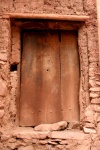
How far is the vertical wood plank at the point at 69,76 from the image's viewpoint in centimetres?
235

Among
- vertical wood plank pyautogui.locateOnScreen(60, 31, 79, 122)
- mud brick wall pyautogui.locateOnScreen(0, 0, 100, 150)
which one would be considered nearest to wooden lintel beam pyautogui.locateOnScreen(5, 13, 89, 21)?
mud brick wall pyautogui.locateOnScreen(0, 0, 100, 150)

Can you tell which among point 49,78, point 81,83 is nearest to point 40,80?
point 49,78

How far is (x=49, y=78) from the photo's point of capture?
243 centimetres

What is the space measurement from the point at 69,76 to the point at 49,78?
0.79 ft

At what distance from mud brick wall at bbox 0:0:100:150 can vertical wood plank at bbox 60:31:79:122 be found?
0.14m

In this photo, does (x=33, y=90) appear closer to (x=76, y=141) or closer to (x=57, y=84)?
(x=57, y=84)

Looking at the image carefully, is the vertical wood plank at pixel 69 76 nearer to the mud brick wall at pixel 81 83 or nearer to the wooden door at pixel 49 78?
the wooden door at pixel 49 78

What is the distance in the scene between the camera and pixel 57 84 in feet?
7.93

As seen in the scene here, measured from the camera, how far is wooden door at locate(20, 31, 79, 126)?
2344 mm

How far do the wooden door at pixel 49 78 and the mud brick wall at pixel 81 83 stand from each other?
0.14 metres

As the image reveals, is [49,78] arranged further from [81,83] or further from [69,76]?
[81,83]

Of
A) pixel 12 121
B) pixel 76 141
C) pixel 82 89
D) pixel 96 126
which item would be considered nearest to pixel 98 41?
A: pixel 82 89

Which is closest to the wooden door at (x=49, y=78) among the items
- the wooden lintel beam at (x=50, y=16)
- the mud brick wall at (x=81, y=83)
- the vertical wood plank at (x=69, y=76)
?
the vertical wood plank at (x=69, y=76)

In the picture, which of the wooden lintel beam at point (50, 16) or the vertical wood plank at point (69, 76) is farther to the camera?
the vertical wood plank at point (69, 76)
